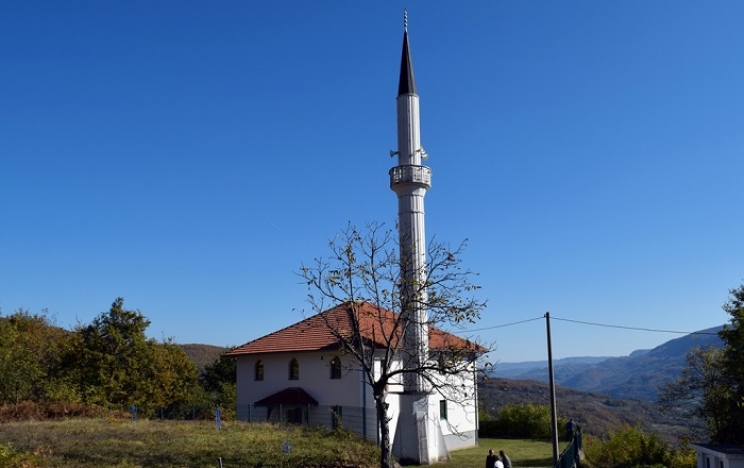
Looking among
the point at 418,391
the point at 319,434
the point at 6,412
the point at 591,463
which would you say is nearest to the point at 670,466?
the point at 591,463

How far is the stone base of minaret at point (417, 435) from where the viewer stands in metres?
25.2

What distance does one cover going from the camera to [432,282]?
2052 centimetres

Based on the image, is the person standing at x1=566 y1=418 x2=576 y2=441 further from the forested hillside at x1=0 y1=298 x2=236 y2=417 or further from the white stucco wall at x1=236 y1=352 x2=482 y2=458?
the forested hillside at x1=0 y1=298 x2=236 y2=417

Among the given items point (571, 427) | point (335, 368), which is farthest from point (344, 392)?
point (571, 427)

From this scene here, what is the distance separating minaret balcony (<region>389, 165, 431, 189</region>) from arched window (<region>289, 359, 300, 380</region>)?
29.9 ft

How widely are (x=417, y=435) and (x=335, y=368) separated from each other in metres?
4.74

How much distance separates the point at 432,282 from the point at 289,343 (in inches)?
462

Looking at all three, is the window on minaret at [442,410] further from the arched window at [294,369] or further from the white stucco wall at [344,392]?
the arched window at [294,369]

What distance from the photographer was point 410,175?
28734 millimetres

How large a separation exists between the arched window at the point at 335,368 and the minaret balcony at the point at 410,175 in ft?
26.2

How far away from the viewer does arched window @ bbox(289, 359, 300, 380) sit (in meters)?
29.7

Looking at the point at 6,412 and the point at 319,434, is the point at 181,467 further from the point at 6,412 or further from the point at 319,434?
the point at 6,412

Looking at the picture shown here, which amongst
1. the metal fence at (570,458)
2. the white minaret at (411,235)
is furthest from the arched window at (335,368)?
the metal fence at (570,458)

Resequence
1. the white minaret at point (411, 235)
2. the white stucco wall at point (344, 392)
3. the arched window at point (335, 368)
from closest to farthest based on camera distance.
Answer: the white minaret at point (411, 235)
the white stucco wall at point (344, 392)
the arched window at point (335, 368)
